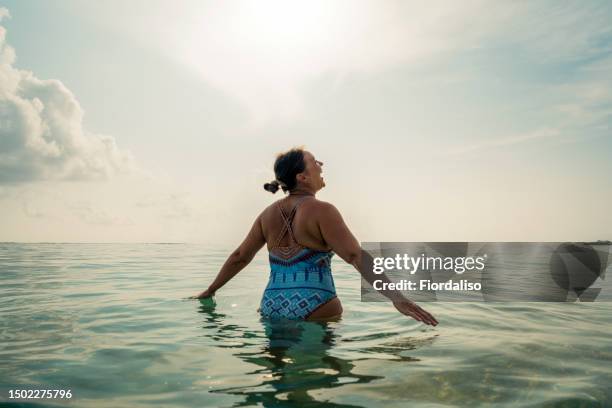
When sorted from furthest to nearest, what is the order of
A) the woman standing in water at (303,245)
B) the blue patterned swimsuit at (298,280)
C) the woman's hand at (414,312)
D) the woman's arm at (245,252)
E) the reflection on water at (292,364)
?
1. the woman's arm at (245,252)
2. the blue patterned swimsuit at (298,280)
3. the woman standing in water at (303,245)
4. the woman's hand at (414,312)
5. the reflection on water at (292,364)

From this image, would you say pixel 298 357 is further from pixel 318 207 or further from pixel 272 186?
pixel 272 186

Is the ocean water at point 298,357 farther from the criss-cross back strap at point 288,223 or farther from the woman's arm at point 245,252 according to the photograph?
the criss-cross back strap at point 288,223

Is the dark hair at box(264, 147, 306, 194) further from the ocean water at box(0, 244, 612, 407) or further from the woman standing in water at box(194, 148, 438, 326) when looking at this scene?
the ocean water at box(0, 244, 612, 407)

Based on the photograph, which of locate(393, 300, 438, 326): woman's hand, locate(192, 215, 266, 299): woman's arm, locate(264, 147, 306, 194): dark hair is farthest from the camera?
locate(192, 215, 266, 299): woman's arm

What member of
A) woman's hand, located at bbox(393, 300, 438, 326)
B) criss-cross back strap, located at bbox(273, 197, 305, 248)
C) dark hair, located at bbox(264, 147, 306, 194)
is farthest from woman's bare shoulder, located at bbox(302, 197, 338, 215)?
woman's hand, located at bbox(393, 300, 438, 326)

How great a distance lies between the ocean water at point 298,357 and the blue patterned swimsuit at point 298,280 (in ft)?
0.58

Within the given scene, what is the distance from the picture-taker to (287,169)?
511 cm

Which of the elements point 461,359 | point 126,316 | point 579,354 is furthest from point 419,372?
point 126,316

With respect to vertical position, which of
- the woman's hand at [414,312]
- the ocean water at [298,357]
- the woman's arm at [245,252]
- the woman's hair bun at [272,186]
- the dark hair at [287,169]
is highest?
the dark hair at [287,169]

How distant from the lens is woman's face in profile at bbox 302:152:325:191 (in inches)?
203

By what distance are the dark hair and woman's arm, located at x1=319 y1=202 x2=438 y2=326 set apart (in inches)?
21.9

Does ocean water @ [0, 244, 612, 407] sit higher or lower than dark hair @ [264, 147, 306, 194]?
lower

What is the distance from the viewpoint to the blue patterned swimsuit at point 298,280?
487cm

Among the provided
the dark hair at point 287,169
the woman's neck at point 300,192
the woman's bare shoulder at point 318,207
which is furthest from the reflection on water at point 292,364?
the dark hair at point 287,169
